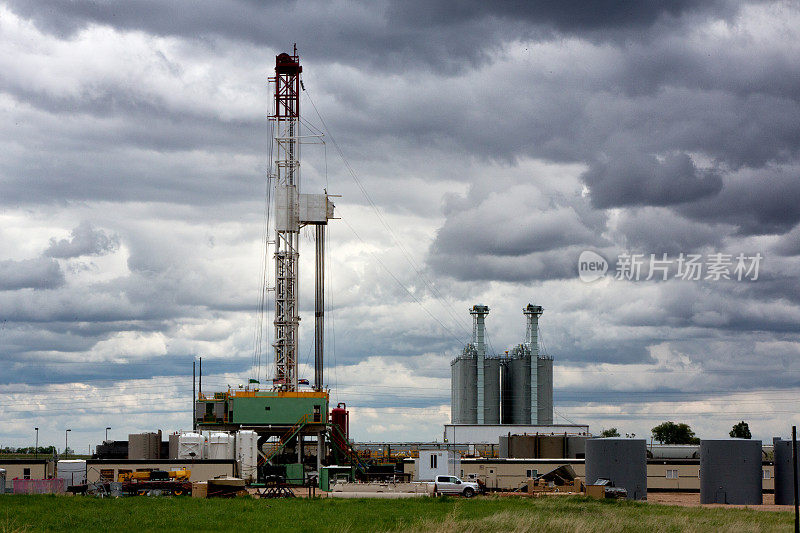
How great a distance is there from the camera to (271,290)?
243ft

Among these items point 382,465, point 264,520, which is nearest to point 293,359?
point 382,465

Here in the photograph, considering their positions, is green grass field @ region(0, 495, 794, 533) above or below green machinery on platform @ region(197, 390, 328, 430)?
below

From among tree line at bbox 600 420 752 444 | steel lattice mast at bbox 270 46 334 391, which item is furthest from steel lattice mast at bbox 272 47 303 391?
tree line at bbox 600 420 752 444

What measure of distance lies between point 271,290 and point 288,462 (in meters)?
13.1

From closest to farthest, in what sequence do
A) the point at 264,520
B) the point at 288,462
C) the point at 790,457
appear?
1. the point at 264,520
2. the point at 790,457
3. the point at 288,462

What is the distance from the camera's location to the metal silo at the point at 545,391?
103 metres

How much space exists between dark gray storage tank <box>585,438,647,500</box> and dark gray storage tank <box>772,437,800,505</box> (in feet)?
27.7

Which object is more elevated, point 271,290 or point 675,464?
point 271,290

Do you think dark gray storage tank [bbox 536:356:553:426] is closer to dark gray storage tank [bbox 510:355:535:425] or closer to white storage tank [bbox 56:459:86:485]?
dark gray storage tank [bbox 510:355:535:425]

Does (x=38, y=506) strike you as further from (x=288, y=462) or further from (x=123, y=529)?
(x=288, y=462)

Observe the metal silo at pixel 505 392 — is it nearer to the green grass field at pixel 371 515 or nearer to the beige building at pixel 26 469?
the green grass field at pixel 371 515

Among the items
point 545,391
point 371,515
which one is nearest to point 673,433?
point 545,391

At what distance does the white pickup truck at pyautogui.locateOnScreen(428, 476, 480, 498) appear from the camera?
184 ft

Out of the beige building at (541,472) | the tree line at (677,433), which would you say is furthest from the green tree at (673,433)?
the beige building at (541,472)
